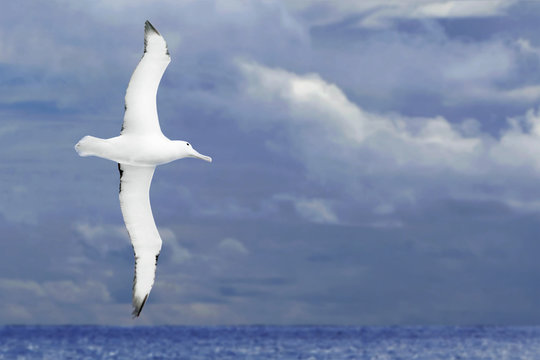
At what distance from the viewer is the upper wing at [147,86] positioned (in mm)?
16828

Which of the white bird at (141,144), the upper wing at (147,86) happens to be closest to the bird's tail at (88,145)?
the white bird at (141,144)

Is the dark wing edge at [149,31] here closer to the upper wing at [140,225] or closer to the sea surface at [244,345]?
the upper wing at [140,225]

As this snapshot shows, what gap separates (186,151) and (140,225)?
2.13 meters

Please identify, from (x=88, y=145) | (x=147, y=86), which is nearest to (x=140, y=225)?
(x=88, y=145)

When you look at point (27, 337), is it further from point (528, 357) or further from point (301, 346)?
point (528, 357)

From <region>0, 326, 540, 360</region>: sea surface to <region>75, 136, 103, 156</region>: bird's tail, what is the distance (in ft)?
127

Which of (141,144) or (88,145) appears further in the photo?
(141,144)

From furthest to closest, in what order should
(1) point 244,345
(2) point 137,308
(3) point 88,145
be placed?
(1) point 244,345, (2) point 137,308, (3) point 88,145

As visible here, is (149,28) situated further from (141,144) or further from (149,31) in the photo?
(141,144)

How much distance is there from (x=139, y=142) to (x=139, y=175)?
4.63ft

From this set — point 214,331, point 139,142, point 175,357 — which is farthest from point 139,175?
point 214,331

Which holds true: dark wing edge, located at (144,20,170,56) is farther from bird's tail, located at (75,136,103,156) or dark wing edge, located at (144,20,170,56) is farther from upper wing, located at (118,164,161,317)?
upper wing, located at (118,164,161,317)

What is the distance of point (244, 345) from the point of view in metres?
65.5

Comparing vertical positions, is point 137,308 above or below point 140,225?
below
